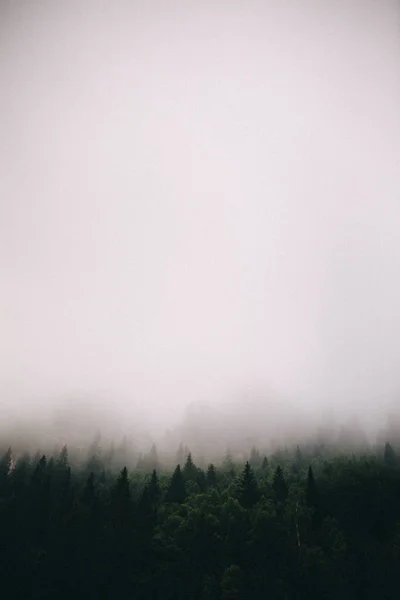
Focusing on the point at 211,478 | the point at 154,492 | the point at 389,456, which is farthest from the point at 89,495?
the point at 389,456

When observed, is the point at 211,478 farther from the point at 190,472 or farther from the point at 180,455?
the point at 180,455

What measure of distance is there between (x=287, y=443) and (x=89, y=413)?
175ft

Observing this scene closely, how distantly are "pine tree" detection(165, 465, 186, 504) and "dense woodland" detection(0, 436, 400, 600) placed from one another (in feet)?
0.80

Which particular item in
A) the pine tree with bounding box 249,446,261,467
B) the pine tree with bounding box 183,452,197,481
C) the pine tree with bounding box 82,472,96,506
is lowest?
the pine tree with bounding box 82,472,96,506

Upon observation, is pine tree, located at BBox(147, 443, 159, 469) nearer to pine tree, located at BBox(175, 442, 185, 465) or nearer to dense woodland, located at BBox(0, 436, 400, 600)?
pine tree, located at BBox(175, 442, 185, 465)

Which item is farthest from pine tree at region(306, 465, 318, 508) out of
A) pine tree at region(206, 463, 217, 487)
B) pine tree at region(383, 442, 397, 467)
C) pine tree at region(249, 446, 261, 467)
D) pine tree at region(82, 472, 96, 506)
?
pine tree at region(82, 472, 96, 506)

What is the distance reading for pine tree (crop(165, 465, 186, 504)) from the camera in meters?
58.8

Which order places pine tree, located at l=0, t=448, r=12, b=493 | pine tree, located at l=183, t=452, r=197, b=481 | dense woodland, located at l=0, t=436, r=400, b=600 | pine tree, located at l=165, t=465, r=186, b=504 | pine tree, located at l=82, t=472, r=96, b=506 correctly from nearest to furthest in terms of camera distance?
dense woodland, located at l=0, t=436, r=400, b=600
pine tree, located at l=82, t=472, r=96, b=506
pine tree, located at l=165, t=465, r=186, b=504
pine tree, located at l=0, t=448, r=12, b=493
pine tree, located at l=183, t=452, r=197, b=481

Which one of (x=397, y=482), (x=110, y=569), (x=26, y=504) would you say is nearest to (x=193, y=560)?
(x=110, y=569)

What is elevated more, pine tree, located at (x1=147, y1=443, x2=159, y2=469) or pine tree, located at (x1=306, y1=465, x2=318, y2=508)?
pine tree, located at (x1=147, y1=443, x2=159, y2=469)

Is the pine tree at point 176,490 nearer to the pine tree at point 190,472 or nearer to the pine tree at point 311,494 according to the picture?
the pine tree at point 190,472

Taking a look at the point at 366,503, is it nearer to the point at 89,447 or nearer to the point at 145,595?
the point at 145,595

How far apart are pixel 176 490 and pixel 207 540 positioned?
50.2 ft

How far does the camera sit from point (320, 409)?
10075cm
